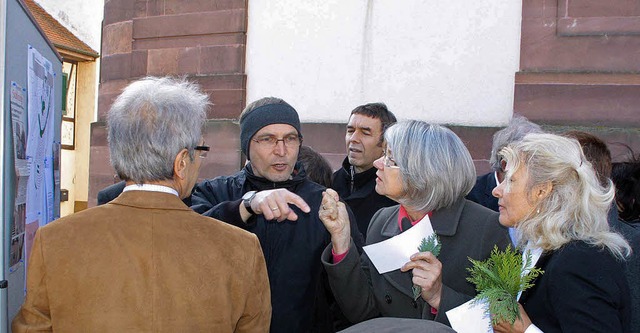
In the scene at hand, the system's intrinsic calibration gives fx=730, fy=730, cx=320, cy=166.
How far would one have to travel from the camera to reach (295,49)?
8078mm

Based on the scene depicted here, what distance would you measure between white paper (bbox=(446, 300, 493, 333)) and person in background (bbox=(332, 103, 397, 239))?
2243mm

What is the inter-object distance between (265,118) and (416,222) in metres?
0.86

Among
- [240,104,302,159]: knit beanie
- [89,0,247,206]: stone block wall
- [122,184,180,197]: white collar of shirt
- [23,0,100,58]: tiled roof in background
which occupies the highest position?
[23,0,100,58]: tiled roof in background

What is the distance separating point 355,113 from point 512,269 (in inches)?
121

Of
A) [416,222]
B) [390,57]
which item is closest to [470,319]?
[416,222]

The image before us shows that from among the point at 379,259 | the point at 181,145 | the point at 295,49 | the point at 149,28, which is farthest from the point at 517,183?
the point at 149,28

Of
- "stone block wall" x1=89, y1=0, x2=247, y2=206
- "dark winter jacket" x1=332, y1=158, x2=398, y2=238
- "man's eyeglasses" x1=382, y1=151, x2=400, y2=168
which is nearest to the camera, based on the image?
"man's eyeglasses" x1=382, y1=151, x2=400, y2=168

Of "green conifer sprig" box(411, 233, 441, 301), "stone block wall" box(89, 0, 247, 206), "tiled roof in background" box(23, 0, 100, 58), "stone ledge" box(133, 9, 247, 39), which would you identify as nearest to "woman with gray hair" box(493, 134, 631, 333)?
"green conifer sprig" box(411, 233, 441, 301)

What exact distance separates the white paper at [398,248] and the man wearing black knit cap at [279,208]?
268 mm

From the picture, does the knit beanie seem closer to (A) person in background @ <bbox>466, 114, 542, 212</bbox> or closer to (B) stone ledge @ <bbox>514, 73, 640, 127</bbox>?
(A) person in background @ <bbox>466, 114, 542, 212</bbox>

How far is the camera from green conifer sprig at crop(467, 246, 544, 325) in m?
2.38

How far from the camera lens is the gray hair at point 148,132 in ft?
7.12

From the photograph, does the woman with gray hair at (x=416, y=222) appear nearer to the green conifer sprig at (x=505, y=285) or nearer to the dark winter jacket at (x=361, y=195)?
the green conifer sprig at (x=505, y=285)

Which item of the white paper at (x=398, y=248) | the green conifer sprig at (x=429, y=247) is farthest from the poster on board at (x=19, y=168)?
the green conifer sprig at (x=429, y=247)
